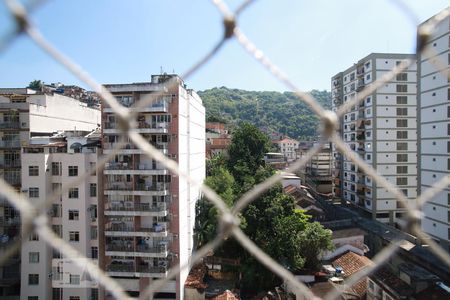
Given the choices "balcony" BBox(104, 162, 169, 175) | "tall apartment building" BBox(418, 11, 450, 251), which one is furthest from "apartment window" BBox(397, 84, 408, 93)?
"balcony" BBox(104, 162, 169, 175)

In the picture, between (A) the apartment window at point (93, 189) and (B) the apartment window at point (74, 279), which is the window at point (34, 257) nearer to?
(B) the apartment window at point (74, 279)

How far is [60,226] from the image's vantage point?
289 inches

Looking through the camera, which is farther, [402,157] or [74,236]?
[402,157]

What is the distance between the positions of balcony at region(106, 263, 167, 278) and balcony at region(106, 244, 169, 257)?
29 cm

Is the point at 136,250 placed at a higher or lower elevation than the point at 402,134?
lower

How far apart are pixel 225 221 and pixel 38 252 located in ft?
25.8

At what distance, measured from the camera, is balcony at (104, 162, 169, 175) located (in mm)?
7562

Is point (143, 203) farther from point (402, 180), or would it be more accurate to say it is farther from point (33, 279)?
point (402, 180)

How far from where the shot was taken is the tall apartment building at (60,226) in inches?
283

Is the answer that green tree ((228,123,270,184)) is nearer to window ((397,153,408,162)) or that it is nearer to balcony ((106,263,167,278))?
window ((397,153,408,162))

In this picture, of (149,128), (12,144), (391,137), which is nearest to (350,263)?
(149,128)

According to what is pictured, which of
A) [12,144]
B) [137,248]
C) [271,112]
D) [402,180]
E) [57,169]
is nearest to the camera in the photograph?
[57,169]

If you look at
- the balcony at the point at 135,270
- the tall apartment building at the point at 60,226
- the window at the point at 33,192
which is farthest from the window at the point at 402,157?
the window at the point at 33,192

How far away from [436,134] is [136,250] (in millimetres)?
8325
